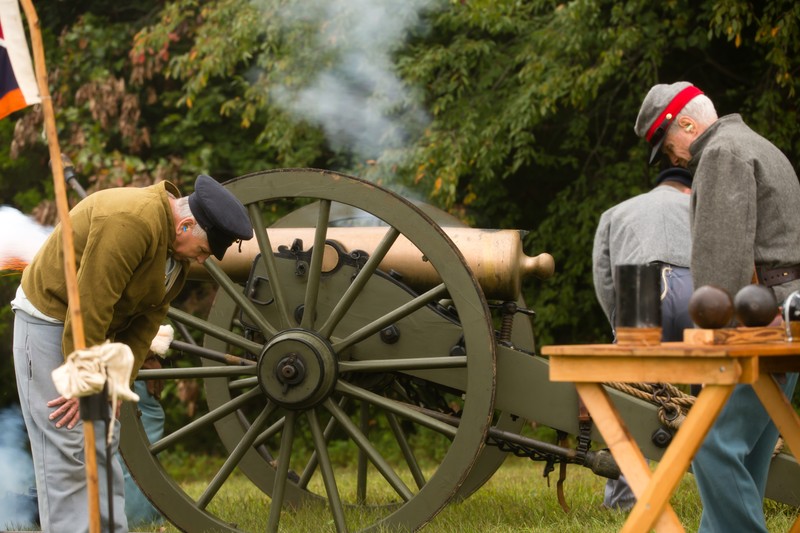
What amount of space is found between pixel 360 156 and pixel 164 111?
253cm

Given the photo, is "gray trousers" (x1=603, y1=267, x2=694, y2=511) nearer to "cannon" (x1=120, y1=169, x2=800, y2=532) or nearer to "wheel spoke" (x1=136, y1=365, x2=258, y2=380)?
"cannon" (x1=120, y1=169, x2=800, y2=532)

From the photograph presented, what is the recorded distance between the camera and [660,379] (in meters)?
2.60

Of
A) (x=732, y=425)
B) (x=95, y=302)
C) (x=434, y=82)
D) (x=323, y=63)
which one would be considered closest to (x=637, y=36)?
(x=434, y=82)

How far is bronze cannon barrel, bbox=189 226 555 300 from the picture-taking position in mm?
4383

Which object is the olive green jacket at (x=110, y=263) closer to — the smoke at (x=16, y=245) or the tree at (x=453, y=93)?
the smoke at (x=16, y=245)

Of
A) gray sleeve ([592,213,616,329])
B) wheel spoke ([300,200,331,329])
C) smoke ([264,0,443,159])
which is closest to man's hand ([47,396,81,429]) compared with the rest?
wheel spoke ([300,200,331,329])

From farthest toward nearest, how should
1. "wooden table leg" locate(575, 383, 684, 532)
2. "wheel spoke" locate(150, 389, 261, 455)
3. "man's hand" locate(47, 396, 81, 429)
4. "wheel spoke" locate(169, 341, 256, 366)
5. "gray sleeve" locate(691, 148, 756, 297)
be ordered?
"wheel spoke" locate(169, 341, 256, 366)
"wheel spoke" locate(150, 389, 261, 455)
"man's hand" locate(47, 396, 81, 429)
"gray sleeve" locate(691, 148, 756, 297)
"wooden table leg" locate(575, 383, 684, 532)

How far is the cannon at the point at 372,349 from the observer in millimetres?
4004

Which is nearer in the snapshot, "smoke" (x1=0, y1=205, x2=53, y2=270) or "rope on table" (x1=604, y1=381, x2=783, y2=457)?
"rope on table" (x1=604, y1=381, x2=783, y2=457)

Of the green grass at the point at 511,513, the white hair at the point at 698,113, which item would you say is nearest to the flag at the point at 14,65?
the white hair at the point at 698,113

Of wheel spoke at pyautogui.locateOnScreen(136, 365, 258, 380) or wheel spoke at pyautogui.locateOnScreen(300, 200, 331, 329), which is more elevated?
wheel spoke at pyautogui.locateOnScreen(300, 200, 331, 329)

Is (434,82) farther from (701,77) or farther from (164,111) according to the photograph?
(164,111)

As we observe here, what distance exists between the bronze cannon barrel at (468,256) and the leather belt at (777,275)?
1.31 meters

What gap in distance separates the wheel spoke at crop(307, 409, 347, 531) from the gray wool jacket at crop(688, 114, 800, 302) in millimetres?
1639
